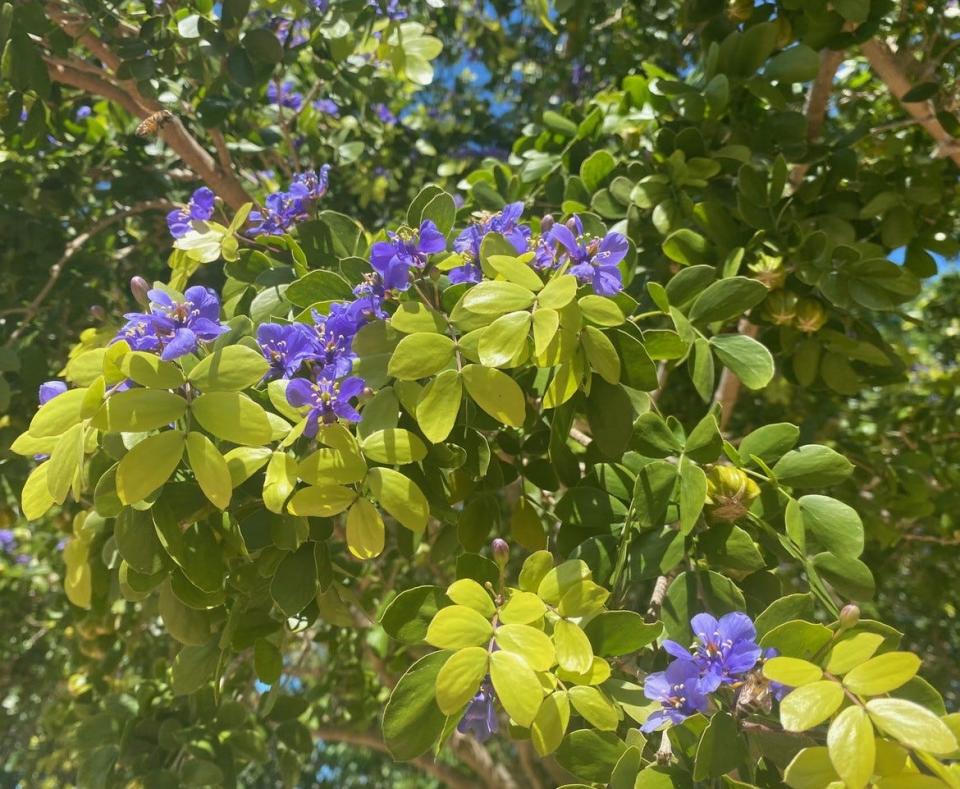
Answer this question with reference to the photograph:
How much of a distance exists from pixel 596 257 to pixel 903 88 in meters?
1.31

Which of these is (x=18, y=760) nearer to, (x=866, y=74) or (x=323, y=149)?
(x=323, y=149)

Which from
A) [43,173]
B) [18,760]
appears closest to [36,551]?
[18,760]

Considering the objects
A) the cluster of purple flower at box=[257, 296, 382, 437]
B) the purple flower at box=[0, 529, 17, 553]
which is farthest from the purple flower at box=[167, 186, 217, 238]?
the purple flower at box=[0, 529, 17, 553]

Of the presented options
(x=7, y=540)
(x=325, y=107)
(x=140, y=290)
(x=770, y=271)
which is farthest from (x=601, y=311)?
(x=7, y=540)

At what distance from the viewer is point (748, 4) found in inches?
70.4

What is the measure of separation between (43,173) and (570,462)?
1.80 metres

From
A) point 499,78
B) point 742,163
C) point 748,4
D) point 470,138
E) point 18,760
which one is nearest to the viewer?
point 742,163

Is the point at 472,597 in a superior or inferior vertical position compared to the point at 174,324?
inferior

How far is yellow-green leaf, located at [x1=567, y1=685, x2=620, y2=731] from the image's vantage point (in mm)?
893

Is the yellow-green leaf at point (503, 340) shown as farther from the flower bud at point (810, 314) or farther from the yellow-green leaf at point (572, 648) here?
the flower bud at point (810, 314)

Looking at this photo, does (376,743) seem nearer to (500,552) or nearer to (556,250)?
(500,552)

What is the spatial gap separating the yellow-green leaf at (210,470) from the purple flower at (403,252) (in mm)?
362

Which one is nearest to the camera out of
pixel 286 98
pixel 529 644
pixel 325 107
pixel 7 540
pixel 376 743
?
pixel 529 644

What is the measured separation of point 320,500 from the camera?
95 cm
